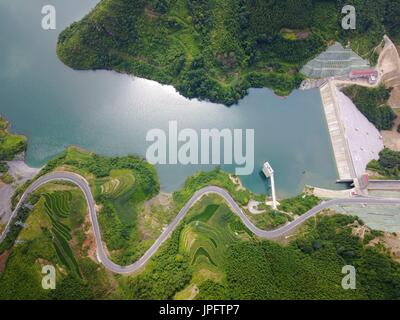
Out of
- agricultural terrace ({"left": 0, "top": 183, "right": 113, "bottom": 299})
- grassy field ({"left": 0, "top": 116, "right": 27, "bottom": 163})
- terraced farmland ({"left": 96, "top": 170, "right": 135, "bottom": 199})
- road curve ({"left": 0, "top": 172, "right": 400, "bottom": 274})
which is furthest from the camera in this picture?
grassy field ({"left": 0, "top": 116, "right": 27, "bottom": 163})

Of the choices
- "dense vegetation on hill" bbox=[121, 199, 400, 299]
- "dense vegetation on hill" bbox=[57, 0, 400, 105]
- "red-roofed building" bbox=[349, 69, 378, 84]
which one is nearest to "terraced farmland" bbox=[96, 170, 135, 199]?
"dense vegetation on hill" bbox=[121, 199, 400, 299]

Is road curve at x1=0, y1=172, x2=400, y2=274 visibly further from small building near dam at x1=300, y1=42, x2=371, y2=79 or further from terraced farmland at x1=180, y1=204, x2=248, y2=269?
small building near dam at x1=300, y1=42, x2=371, y2=79

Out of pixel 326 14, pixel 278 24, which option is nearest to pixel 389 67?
pixel 326 14

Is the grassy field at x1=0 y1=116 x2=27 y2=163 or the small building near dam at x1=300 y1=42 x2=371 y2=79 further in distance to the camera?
the small building near dam at x1=300 y1=42 x2=371 y2=79

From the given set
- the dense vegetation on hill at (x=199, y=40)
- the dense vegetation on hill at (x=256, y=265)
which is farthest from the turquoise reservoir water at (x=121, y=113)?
the dense vegetation on hill at (x=256, y=265)

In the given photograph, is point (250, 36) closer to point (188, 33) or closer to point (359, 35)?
point (188, 33)

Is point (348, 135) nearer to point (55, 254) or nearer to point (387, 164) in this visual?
point (387, 164)

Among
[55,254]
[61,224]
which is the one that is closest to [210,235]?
[61,224]
